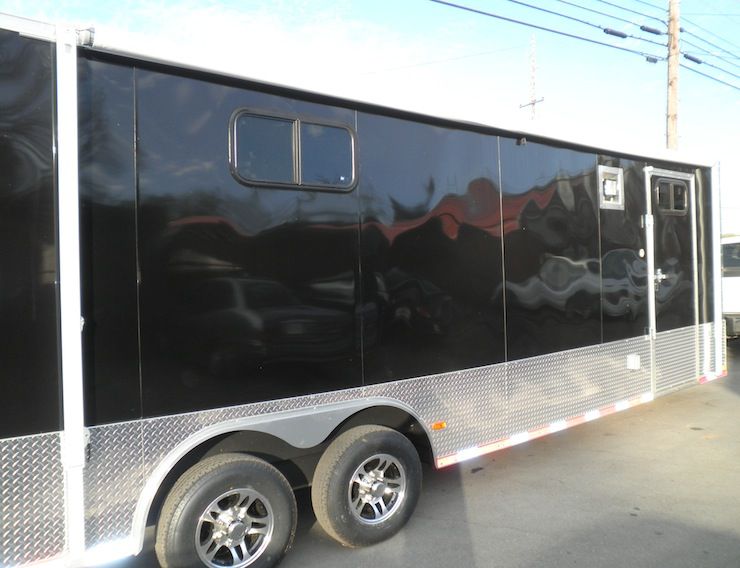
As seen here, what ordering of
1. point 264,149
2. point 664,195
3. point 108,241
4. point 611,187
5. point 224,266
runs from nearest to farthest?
point 108,241, point 224,266, point 264,149, point 611,187, point 664,195

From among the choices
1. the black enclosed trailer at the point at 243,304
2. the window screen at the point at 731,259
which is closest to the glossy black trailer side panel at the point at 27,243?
the black enclosed trailer at the point at 243,304

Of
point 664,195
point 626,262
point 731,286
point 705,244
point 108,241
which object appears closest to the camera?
point 108,241

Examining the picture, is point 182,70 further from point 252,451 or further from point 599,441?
point 599,441

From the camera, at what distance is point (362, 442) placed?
142 inches

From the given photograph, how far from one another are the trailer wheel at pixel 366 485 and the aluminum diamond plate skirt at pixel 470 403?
25cm

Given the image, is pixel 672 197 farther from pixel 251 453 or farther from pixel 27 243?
pixel 27 243

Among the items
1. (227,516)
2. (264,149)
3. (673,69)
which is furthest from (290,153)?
(673,69)

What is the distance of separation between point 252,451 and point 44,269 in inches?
56.1

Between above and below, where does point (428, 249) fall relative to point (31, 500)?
above

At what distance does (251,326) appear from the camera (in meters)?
3.21

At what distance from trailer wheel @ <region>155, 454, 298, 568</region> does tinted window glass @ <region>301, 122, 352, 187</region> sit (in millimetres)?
1596

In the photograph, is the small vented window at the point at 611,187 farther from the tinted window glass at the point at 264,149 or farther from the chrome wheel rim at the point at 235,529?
the chrome wheel rim at the point at 235,529

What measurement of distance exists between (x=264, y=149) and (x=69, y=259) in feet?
3.77

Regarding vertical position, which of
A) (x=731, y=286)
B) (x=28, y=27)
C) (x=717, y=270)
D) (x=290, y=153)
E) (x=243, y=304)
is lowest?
(x=731, y=286)
